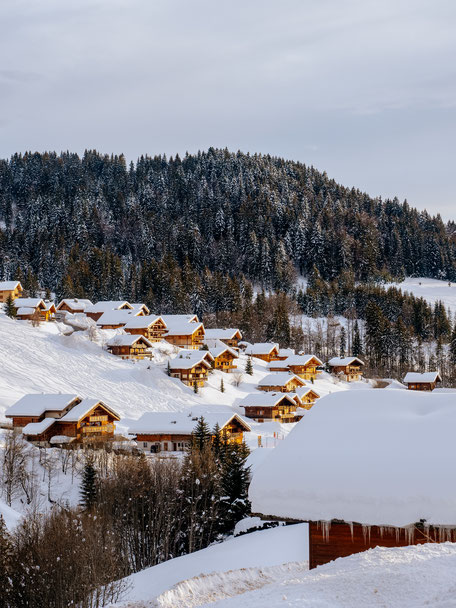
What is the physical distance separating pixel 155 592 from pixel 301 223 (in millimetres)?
161028

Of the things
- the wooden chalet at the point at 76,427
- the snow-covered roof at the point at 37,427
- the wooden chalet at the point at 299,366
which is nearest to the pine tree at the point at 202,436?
A: the wooden chalet at the point at 76,427

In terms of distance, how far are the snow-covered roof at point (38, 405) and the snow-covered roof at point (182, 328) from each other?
35825 millimetres

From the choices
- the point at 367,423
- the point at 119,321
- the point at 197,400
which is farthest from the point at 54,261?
the point at 367,423

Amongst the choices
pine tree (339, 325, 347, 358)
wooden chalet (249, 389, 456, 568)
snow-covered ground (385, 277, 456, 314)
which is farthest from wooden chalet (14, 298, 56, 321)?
snow-covered ground (385, 277, 456, 314)

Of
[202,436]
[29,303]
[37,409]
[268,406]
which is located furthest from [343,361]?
[37,409]

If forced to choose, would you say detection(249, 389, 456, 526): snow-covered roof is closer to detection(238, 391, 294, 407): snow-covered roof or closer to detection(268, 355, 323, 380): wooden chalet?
detection(238, 391, 294, 407): snow-covered roof

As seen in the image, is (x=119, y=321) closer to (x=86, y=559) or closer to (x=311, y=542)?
(x=86, y=559)

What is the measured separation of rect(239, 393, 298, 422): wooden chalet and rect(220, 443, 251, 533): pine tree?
2937cm

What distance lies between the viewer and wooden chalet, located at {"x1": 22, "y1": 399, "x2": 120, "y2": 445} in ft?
158

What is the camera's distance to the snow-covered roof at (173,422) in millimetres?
49031

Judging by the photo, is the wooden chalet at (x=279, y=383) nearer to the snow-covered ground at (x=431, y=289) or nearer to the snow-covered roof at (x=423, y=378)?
the snow-covered roof at (x=423, y=378)

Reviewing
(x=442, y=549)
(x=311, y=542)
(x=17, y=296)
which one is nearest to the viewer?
(x=442, y=549)

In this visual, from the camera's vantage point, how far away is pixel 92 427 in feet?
164

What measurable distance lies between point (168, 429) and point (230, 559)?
81.7 ft
